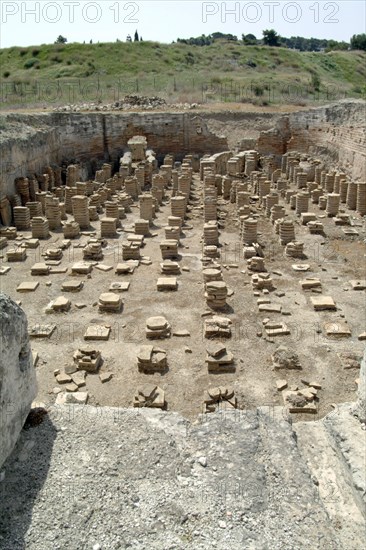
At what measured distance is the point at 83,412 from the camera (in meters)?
5.39

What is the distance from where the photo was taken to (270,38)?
61312 millimetres

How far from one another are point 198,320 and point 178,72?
37.4 meters

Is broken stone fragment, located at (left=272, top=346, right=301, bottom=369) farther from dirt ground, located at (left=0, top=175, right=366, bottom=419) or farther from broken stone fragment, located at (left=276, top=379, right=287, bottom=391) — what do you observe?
broken stone fragment, located at (left=276, top=379, right=287, bottom=391)

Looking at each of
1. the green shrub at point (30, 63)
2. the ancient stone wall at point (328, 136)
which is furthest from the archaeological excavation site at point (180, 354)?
the green shrub at point (30, 63)

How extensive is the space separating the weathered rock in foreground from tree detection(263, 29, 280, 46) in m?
63.6

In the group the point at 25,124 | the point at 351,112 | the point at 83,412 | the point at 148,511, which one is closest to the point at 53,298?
the point at 83,412

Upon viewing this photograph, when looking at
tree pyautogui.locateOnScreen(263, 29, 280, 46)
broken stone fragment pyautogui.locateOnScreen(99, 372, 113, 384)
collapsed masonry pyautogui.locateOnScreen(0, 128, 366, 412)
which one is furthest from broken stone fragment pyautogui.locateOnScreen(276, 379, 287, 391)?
tree pyautogui.locateOnScreen(263, 29, 280, 46)

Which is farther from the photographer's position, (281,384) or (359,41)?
(359,41)

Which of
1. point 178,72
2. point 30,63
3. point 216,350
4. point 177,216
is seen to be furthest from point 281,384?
point 30,63

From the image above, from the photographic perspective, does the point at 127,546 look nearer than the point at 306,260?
Yes

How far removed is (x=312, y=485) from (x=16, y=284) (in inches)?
357

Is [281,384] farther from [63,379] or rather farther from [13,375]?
[13,375]

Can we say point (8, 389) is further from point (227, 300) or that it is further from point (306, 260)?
point (306, 260)

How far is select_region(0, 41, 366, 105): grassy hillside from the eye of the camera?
34.8 metres
